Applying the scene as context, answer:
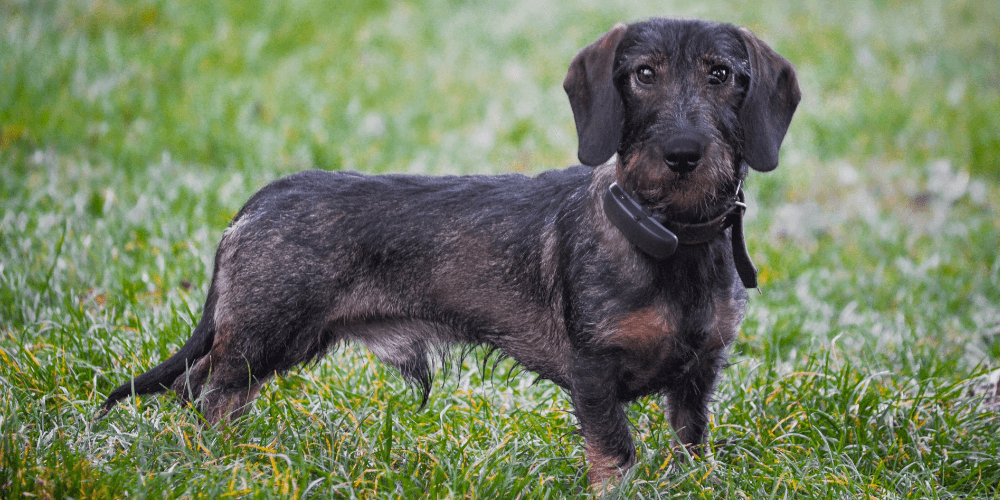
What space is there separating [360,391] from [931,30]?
40.4ft

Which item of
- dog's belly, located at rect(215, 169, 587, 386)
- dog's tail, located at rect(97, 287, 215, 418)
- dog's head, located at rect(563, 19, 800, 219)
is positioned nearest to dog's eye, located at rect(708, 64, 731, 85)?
dog's head, located at rect(563, 19, 800, 219)

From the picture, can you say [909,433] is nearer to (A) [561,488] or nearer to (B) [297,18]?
(A) [561,488]

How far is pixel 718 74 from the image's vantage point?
2.84m

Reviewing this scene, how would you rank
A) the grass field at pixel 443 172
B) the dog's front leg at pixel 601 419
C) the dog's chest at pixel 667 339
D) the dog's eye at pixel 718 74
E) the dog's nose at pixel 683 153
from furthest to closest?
the grass field at pixel 443 172 → the dog's front leg at pixel 601 419 → the dog's chest at pixel 667 339 → the dog's eye at pixel 718 74 → the dog's nose at pixel 683 153

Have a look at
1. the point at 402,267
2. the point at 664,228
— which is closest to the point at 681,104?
the point at 664,228

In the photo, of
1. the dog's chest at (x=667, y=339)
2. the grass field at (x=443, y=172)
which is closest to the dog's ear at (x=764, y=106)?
the dog's chest at (x=667, y=339)

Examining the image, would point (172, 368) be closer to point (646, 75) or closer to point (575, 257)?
point (575, 257)

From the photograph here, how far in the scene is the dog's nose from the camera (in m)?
2.63

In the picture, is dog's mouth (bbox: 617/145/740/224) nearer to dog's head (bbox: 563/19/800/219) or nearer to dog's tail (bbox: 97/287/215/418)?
dog's head (bbox: 563/19/800/219)

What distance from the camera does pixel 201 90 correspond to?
8.88m

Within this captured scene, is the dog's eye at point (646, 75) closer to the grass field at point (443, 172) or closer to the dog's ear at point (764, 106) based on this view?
the dog's ear at point (764, 106)

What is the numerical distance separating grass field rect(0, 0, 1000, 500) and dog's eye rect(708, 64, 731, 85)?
1.44 meters

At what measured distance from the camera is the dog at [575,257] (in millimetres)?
2834

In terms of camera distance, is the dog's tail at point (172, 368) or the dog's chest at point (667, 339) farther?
the dog's tail at point (172, 368)
